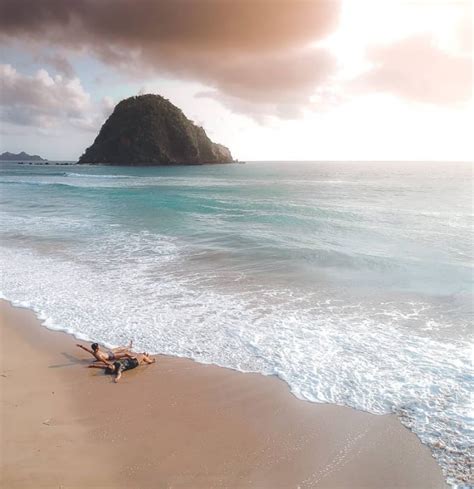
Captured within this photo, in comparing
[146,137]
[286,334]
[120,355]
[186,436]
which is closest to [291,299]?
[286,334]

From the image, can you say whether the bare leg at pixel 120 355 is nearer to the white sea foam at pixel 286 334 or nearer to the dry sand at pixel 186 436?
the dry sand at pixel 186 436

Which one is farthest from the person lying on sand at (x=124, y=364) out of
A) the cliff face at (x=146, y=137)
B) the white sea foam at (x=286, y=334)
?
the cliff face at (x=146, y=137)

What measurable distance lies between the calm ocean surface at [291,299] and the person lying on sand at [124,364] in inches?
26.0

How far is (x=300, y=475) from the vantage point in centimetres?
521

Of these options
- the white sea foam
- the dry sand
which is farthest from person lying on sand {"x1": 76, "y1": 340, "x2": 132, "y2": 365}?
the white sea foam

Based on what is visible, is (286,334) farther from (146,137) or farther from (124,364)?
(146,137)

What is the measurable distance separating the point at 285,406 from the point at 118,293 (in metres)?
7.25

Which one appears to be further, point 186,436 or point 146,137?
point 146,137

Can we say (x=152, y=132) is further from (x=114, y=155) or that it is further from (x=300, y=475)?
(x=300, y=475)

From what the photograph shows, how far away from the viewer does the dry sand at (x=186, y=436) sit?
16.9 feet

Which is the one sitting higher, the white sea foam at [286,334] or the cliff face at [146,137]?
the cliff face at [146,137]

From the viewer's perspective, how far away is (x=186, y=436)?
5867 millimetres

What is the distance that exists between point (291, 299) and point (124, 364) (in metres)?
5.80

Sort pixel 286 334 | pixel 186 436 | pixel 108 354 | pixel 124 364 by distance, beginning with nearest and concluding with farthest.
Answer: pixel 186 436, pixel 124 364, pixel 108 354, pixel 286 334
